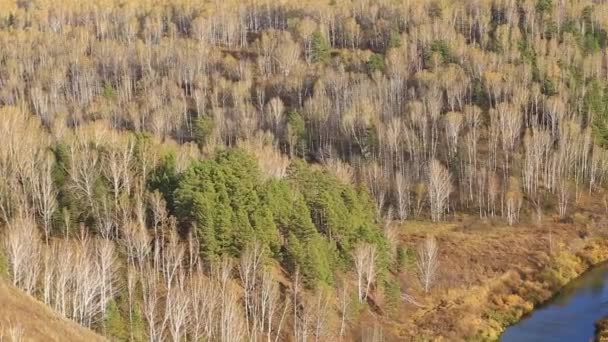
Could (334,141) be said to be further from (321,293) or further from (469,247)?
(321,293)

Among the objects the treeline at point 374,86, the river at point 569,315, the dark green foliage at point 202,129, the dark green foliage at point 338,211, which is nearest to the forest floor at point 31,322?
the dark green foliage at point 338,211

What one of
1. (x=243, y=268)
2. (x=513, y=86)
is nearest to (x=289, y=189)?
A: (x=243, y=268)

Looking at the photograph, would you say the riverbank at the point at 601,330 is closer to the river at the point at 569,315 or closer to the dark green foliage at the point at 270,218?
the river at the point at 569,315

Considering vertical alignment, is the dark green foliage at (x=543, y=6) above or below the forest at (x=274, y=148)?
above

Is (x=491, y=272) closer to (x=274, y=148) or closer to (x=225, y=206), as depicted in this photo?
(x=225, y=206)

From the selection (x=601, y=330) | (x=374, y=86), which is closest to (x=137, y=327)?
(x=601, y=330)

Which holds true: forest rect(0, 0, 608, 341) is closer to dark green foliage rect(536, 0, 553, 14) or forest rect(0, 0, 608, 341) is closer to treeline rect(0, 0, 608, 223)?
treeline rect(0, 0, 608, 223)

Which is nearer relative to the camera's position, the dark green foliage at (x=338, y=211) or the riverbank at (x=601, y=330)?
the riverbank at (x=601, y=330)
